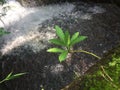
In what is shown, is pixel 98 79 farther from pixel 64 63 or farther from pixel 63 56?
pixel 64 63

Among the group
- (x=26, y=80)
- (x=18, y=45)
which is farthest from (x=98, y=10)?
(x=26, y=80)

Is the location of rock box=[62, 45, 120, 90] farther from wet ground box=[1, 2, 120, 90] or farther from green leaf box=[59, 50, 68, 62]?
wet ground box=[1, 2, 120, 90]

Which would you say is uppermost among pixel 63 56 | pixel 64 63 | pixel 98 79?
pixel 63 56

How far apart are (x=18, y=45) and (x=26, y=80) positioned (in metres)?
0.85

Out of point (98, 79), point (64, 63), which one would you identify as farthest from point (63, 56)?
point (64, 63)

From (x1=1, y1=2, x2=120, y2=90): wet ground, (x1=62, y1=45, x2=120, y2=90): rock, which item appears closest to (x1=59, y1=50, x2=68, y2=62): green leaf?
(x1=62, y1=45, x2=120, y2=90): rock

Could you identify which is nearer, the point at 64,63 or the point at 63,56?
the point at 63,56

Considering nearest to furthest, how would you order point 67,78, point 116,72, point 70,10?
point 116,72
point 67,78
point 70,10

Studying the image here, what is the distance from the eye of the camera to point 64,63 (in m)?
4.45

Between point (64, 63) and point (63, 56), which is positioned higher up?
point (63, 56)

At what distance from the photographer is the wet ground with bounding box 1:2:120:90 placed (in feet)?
14.2

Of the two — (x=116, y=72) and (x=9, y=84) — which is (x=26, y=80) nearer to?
(x=9, y=84)

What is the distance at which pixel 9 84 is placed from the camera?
14.6 feet

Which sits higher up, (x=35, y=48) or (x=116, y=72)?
(x=116, y=72)
